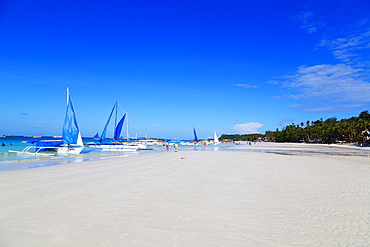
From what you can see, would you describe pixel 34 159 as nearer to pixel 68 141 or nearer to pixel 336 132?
pixel 68 141

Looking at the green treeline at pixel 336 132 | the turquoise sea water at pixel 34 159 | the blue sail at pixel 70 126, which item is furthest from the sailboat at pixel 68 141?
the green treeline at pixel 336 132

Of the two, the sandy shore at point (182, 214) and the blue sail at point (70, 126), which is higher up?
the blue sail at point (70, 126)

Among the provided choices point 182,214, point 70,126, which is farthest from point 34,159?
point 182,214

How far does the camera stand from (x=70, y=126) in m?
39.0

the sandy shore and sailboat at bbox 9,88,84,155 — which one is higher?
sailboat at bbox 9,88,84,155

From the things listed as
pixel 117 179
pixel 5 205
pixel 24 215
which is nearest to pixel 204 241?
pixel 24 215

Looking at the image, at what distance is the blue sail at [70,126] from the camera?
3850 centimetres

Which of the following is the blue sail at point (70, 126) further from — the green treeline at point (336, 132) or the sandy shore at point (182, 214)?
the green treeline at point (336, 132)

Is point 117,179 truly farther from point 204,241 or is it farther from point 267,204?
point 204,241

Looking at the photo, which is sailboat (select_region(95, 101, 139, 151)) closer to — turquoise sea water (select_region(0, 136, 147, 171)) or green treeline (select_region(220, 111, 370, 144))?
turquoise sea water (select_region(0, 136, 147, 171))

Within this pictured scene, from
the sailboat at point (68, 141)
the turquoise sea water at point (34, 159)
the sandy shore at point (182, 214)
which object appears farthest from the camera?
the sailboat at point (68, 141)

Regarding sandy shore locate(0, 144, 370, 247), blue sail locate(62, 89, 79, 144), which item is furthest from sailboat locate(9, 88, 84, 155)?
sandy shore locate(0, 144, 370, 247)

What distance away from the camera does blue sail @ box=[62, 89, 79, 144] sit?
38.5 meters

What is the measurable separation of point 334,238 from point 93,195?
7.48m
